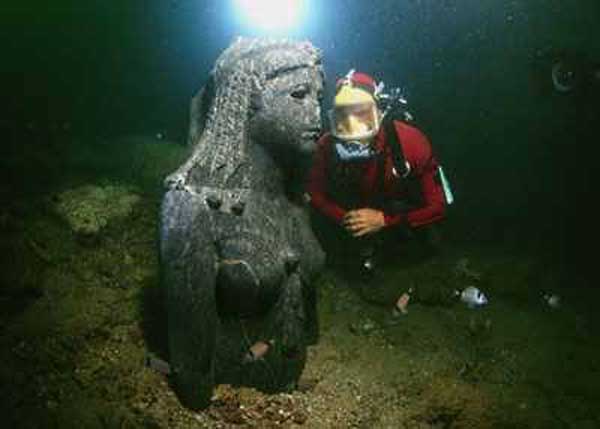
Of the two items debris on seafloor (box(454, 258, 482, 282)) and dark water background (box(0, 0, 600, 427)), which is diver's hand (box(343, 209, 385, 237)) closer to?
dark water background (box(0, 0, 600, 427))

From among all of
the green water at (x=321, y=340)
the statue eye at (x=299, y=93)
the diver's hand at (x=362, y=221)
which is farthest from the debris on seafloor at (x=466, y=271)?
the statue eye at (x=299, y=93)

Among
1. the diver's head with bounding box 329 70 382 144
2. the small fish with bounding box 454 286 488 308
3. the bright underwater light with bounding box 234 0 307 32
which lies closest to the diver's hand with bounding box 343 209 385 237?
the diver's head with bounding box 329 70 382 144

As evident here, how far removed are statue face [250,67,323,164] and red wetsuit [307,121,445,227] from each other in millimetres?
2296

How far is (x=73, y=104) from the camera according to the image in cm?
1388

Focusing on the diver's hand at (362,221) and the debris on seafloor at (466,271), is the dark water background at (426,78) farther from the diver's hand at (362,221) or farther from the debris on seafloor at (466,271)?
the diver's hand at (362,221)

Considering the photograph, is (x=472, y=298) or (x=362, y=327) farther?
(x=472, y=298)

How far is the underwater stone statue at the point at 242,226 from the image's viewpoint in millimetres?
4176

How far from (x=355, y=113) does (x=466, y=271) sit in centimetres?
325

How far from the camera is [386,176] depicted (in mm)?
7113

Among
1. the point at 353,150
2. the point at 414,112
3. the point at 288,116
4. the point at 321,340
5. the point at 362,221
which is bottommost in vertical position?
the point at 321,340

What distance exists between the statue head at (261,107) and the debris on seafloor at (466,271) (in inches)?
165

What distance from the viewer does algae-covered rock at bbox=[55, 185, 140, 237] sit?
22.2 ft

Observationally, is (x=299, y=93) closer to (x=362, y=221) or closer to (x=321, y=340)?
(x=362, y=221)

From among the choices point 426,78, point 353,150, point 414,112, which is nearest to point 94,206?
point 353,150
